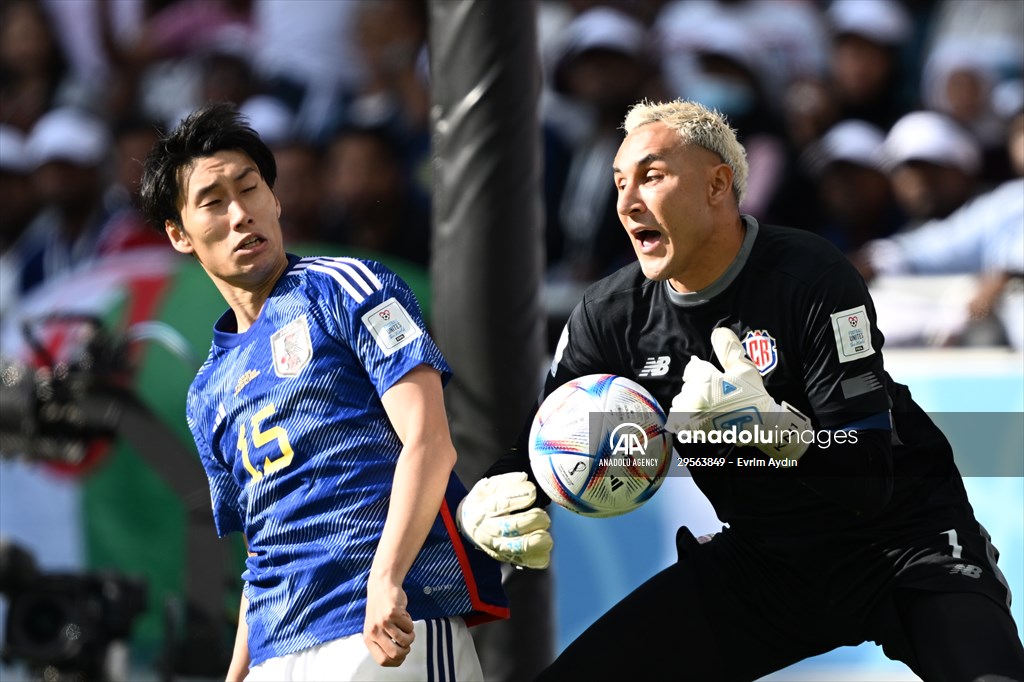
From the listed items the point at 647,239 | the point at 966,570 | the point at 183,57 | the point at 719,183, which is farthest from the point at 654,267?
the point at 183,57

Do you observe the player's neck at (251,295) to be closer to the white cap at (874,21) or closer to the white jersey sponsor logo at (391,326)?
the white jersey sponsor logo at (391,326)

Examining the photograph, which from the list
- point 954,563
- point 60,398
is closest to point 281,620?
point 954,563

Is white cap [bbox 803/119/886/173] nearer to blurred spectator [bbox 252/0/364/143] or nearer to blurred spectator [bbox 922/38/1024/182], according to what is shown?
blurred spectator [bbox 922/38/1024/182]

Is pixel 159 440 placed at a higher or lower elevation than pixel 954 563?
higher

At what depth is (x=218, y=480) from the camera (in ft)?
10.2

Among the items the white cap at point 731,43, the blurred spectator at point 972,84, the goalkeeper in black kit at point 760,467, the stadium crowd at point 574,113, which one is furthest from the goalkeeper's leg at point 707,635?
the white cap at point 731,43

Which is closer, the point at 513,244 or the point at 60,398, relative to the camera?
the point at 513,244

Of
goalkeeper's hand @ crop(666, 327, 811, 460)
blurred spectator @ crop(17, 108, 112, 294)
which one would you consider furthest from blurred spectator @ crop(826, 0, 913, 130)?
blurred spectator @ crop(17, 108, 112, 294)

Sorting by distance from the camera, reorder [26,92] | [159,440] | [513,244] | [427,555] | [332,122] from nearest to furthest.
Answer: [427,555] → [513,244] → [159,440] → [332,122] → [26,92]

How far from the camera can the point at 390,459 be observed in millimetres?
2787

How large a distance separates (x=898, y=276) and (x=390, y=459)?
294 cm

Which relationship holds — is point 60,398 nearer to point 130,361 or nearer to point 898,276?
point 130,361

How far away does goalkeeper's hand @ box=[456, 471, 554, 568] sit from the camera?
273 centimetres

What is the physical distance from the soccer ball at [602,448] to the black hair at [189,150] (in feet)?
2.96
